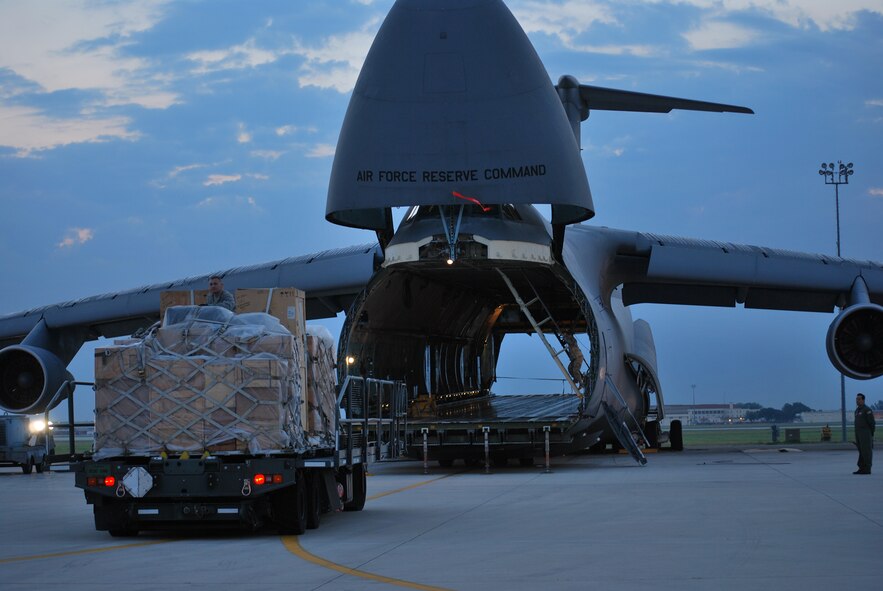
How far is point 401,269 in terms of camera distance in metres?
21.5

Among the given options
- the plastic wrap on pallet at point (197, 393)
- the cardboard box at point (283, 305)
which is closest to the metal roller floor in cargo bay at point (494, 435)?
the cardboard box at point (283, 305)

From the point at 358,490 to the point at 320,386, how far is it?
6.02 feet

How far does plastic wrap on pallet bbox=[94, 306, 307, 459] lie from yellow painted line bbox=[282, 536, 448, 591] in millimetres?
983

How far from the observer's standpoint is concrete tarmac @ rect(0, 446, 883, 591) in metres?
8.42

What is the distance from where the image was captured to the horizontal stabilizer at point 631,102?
82.6 feet

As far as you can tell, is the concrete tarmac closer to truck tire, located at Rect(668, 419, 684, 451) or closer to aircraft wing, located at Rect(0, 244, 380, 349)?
aircraft wing, located at Rect(0, 244, 380, 349)

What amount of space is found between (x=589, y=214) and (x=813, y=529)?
9.13 meters

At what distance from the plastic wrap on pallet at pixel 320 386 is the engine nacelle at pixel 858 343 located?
13690mm

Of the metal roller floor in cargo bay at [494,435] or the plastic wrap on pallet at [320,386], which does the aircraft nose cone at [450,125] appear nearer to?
the metal roller floor in cargo bay at [494,435]

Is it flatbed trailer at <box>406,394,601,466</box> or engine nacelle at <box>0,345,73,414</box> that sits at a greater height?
engine nacelle at <box>0,345,73,414</box>

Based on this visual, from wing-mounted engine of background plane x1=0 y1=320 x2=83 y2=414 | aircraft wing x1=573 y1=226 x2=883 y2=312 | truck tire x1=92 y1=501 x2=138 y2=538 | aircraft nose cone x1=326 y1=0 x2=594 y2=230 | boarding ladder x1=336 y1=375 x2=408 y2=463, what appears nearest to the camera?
truck tire x1=92 y1=501 x2=138 y2=538

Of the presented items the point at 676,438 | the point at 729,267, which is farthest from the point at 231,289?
the point at 676,438

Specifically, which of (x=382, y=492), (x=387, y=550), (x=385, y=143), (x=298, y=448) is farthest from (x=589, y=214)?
(x=387, y=550)

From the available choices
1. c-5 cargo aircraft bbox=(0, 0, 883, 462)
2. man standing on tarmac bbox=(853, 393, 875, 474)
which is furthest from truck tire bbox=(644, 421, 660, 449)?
man standing on tarmac bbox=(853, 393, 875, 474)
